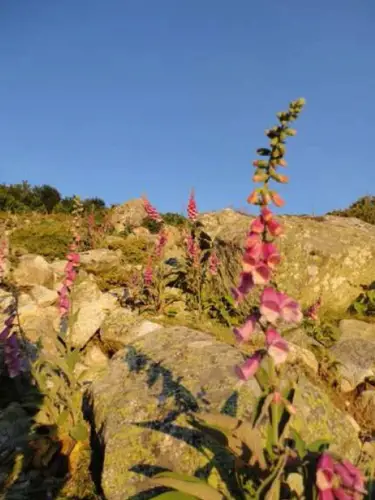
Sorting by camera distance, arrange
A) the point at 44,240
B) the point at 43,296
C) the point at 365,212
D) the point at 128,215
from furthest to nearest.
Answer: the point at 128,215, the point at 365,212, the point at 44,240, the point at 43,296

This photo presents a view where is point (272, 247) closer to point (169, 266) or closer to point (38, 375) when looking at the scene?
point (38, 375)

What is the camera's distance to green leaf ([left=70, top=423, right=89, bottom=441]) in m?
4.15

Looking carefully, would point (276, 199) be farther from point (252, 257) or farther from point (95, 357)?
point (95, 357)

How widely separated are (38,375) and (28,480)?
2.83 feet

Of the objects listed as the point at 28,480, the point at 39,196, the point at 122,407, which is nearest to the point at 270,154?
the point at 122,407

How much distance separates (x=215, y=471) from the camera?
293cm

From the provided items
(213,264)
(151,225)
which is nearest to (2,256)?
(213,264)

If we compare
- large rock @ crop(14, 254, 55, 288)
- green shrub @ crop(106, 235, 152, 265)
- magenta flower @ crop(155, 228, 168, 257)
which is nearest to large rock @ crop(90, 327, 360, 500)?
magenta flower @ crop(155, 228, 168, 257)

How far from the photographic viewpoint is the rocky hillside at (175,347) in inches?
136

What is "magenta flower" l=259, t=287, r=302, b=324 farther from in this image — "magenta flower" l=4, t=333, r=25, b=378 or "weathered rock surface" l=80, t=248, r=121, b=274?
"weathered rock surface" l=80, t=248, r=121, b=274

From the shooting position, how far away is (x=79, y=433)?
13.6 ft

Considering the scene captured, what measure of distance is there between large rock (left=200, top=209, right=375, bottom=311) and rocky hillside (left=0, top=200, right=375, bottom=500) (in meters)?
0.02

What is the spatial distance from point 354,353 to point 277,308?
466 cm

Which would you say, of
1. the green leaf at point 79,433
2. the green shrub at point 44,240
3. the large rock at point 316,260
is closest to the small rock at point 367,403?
the large rock at point 316,260
